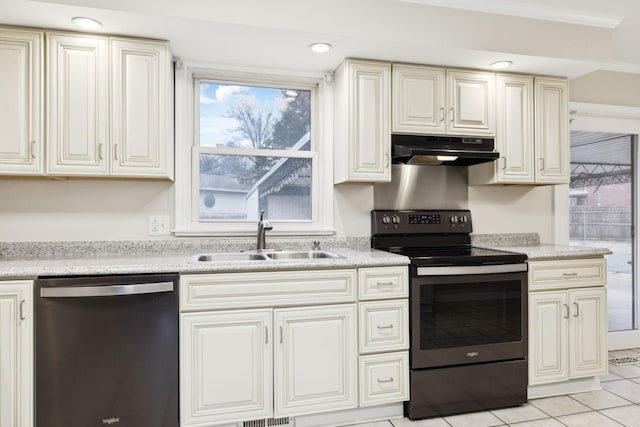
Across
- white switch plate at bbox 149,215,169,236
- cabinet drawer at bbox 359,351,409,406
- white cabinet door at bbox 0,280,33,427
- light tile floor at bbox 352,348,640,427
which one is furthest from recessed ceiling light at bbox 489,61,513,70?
white cabinet door at bbox 0,280,33,427

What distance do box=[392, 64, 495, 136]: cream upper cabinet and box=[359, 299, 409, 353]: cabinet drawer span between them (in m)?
1.09

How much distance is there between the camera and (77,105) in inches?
82.1

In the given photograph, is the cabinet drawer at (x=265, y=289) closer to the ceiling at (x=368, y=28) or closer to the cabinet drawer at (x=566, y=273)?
the cabinet drawer at (x=566, y=273)

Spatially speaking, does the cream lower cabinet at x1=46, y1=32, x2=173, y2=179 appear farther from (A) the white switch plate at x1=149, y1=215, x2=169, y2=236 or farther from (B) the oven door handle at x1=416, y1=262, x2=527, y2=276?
(B) the oven door handle at x1=416, y1=262, x2=527, y2=276

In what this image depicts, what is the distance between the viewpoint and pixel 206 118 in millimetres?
2629

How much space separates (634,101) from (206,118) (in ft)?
11.4

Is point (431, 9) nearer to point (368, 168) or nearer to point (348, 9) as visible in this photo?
point (348, 9)

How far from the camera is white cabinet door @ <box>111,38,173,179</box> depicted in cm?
213

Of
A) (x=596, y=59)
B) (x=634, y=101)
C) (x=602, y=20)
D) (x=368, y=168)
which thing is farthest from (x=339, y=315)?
(x=634, y=101)

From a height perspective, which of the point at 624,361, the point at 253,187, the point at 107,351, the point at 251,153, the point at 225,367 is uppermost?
the point at 251,153

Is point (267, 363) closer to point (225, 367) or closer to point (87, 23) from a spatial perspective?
point (225, 367)

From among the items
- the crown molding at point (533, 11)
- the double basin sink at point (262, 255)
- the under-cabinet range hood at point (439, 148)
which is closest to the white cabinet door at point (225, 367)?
the double basin sink at point (262, 255)

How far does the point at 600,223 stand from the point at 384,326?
2.41 meters

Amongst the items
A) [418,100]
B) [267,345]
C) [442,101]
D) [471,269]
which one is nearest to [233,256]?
[267,345]
